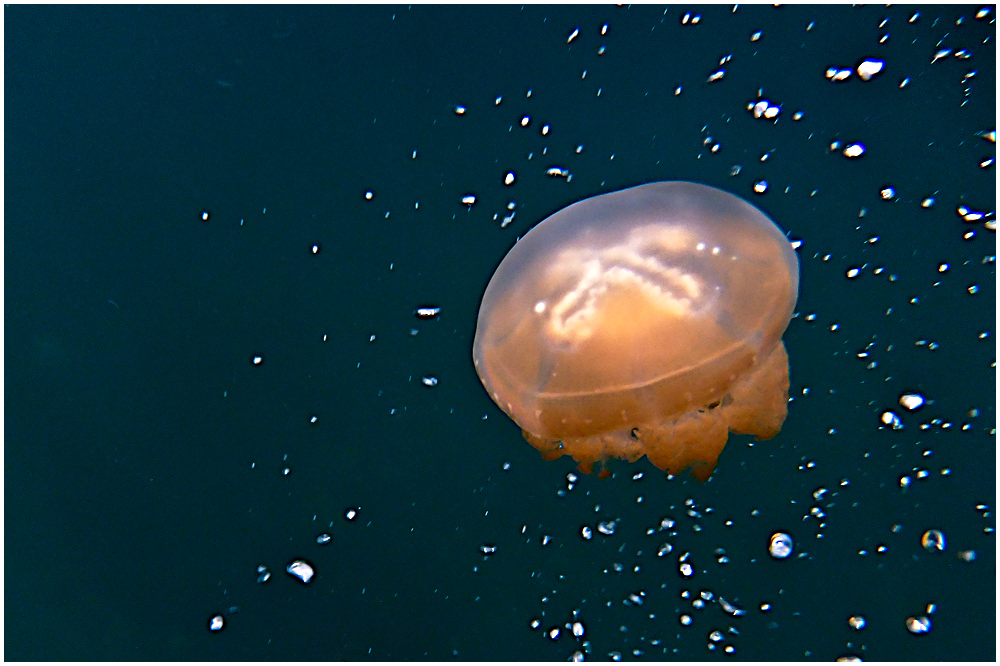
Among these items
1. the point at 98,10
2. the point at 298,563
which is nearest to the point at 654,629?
the point at 298,563

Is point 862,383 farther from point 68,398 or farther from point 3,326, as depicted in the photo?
point 3,326

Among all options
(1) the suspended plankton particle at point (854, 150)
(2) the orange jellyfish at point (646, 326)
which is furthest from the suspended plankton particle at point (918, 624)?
(1) the suspended plankton particle at point (854, 150)

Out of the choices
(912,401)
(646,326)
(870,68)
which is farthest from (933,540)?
(646,326)

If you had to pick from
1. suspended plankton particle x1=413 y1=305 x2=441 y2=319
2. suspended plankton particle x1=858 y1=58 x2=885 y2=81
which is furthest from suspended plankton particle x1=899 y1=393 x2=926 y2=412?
suspended plankton particle x1=413 y1=305 x2=441 y2=319

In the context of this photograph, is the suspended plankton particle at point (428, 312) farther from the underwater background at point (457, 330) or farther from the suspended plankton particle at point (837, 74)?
the suspended plankton particle at point (837, 74)

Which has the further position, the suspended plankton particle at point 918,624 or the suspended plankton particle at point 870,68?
the suspended plankton particle at point 918,624

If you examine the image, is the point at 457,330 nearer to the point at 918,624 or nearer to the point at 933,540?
the point at 933,540
